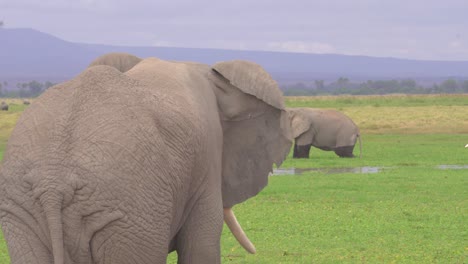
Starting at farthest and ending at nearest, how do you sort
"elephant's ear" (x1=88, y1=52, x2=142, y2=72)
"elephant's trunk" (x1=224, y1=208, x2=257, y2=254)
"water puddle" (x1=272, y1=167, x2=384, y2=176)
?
"water puddle" (x1=272, y1=167, x2=384, y2=176) → "elephant's trunk" (x1=224, y1=208, x2=257, y2=254) → "elephant's ear" (x1=88, y1=52, x2=142, y2=72)

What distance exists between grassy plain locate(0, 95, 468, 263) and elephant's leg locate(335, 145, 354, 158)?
46cm

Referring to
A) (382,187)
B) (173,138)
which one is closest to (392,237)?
(382,187)

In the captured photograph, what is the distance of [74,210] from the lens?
196 inches

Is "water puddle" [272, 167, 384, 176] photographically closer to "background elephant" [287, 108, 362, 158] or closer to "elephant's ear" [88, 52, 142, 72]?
"background elephant" [287, 108, 362, 158]

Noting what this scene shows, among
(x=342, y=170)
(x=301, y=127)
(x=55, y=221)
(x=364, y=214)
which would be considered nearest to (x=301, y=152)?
(x=301, y=127)

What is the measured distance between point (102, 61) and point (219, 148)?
3.06ft

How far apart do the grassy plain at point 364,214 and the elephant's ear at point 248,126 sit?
152 inches

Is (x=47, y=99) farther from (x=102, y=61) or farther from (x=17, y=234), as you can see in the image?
(x=102, y=61)

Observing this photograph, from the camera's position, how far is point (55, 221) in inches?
193

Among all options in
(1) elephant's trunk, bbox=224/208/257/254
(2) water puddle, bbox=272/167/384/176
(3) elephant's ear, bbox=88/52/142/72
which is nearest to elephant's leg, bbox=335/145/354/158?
(2) water puddle, bbox=272/167/384/176

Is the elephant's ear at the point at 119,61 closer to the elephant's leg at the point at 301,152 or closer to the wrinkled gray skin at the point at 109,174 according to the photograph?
the wrinkled gray skin at the point at 109,174

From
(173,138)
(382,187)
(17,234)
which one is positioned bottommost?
(382,187)

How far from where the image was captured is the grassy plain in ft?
37.6

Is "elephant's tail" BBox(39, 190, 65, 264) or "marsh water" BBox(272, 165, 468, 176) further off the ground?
"elephant's tail" BBox(39, 190, 65, 264)
